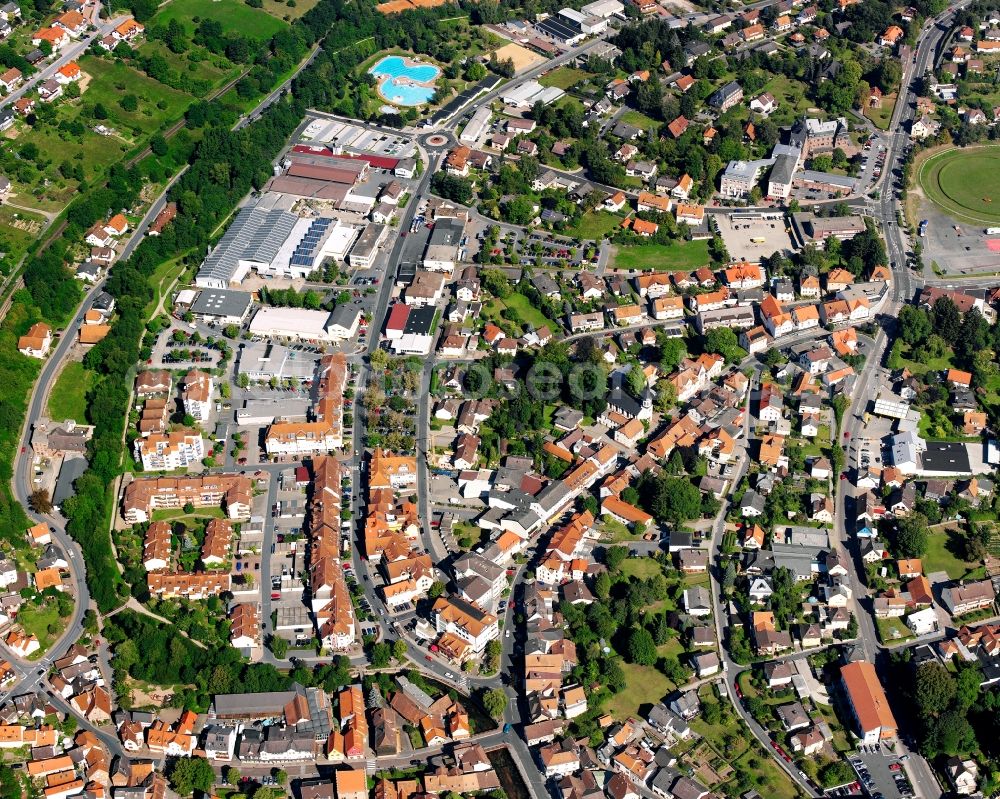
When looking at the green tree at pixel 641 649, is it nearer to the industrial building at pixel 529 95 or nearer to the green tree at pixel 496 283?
the green tree at pixel 496 283

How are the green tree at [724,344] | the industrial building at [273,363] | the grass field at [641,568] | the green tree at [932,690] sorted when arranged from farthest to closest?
the green tree at [724,344] < the industrial building at [273,363] < the grass field at [641,568] < the green tree at [932,690]

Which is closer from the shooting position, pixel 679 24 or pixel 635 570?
pixel 635 570

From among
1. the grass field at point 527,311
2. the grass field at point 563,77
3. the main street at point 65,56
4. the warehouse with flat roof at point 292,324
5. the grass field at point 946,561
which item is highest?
the main street at point 65,56

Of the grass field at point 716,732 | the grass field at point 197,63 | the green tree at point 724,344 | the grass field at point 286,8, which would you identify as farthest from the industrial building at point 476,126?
the grass field at point 716,732

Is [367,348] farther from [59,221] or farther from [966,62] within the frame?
[966,62]

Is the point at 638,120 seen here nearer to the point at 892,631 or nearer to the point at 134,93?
the point at 134,93

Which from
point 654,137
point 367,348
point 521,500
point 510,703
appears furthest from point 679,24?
point 510,703

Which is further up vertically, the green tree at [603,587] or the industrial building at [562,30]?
the industrial building at [562,30]
